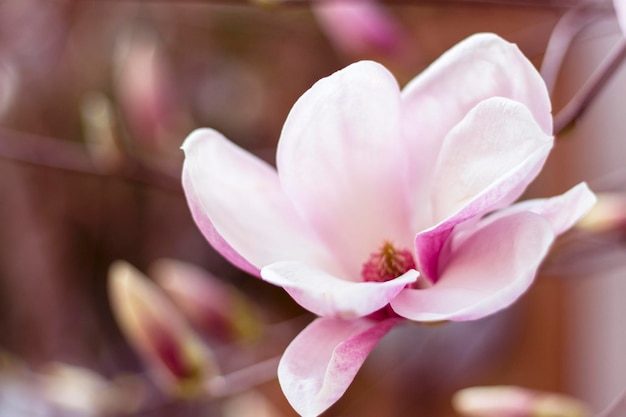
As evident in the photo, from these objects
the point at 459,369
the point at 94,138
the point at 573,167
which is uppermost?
the point at 94,138

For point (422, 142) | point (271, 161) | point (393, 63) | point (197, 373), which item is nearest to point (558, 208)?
point (422, 142)

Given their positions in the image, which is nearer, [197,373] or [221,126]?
[197,373]

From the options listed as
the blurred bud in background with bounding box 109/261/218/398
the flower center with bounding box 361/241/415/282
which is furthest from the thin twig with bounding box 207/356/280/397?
the flower center with bounding box 361/241/415/282

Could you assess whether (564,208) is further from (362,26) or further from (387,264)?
(362,26)

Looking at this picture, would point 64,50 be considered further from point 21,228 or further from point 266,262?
point 266,262

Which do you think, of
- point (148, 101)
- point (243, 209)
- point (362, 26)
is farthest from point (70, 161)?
point (243, 209)

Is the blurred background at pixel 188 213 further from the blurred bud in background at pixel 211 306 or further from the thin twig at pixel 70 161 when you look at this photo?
the blurred bud in background at pixel 211 306
